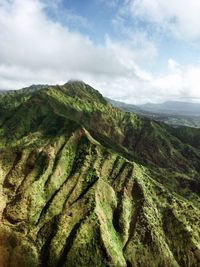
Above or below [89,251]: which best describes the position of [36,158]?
above

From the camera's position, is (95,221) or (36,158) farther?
(36,158)

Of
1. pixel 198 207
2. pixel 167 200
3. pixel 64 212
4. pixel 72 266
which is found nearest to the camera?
pixel 72 266

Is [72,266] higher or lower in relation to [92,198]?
lower

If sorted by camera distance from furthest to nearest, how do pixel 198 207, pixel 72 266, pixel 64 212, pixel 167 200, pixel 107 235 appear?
pixel 198 207 < pixel 167 200 < pixel 64 212 < pixel 107 235 < pixel 72 266

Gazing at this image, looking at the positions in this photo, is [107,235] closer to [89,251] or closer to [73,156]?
[89,251]

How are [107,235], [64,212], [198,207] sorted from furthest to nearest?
[198,207]
[64,212]
[107,235]

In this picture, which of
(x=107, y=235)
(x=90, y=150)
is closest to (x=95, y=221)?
(x=107, y=235)

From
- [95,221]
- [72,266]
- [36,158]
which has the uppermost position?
[36,158]

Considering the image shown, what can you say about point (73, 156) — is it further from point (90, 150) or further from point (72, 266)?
point (72, 266)

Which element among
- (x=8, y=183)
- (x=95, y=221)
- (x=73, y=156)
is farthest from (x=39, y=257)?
(x=73, y=156)
